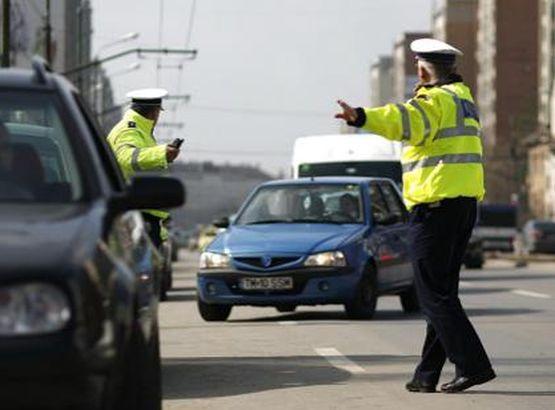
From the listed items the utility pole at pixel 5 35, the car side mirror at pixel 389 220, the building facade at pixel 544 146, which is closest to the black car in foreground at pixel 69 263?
the car side mirror at pixel 389 220

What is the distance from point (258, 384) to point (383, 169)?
1921cm

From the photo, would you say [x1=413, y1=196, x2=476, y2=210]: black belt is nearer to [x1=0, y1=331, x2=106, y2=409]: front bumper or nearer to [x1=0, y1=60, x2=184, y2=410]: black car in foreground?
[x1=0, y1=60, x2=184, y2=410]: black car in foreground

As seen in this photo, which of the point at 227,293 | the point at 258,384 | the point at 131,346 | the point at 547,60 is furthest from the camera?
the point at 547,60

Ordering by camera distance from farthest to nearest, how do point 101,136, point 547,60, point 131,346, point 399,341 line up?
point 547,60
point 399,341
point 101,136
point 131,346

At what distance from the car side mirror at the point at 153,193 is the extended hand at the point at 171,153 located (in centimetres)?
539

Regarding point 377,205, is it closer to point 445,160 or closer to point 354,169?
point 445,160

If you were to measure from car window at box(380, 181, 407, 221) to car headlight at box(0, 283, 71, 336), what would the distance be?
48.2 feet

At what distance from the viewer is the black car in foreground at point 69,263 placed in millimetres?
5980

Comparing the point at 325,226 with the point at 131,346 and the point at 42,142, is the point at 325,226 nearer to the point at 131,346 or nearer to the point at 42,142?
the point at 42,142

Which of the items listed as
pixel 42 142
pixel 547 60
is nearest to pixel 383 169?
pixel 42 142

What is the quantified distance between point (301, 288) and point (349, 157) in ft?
41.7

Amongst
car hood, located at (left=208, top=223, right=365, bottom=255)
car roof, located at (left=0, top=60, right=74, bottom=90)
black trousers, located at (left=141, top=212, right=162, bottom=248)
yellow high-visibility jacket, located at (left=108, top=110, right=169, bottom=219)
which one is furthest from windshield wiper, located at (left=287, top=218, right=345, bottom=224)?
car roof, located at (left=0, top=60, right=74, bottom=90)

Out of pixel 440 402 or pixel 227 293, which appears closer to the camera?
pixel 440 402

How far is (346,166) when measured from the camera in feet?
101
